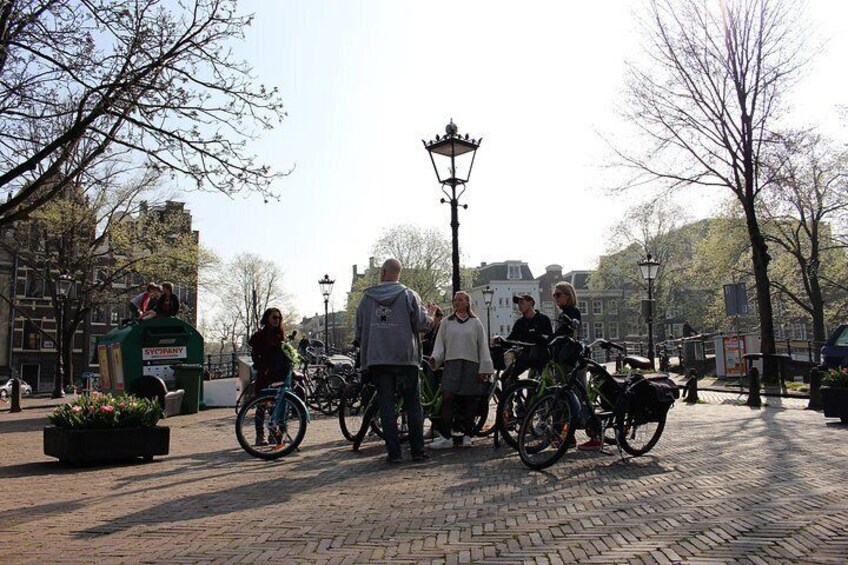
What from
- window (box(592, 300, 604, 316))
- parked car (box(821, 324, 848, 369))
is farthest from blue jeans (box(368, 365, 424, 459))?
window (box(592, 300, 604, 316))

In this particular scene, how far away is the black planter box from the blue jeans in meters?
2.40

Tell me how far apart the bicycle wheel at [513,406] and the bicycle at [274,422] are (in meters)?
2.09

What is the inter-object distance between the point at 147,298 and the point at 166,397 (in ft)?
6.24

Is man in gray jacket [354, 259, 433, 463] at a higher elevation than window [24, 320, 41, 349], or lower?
lower

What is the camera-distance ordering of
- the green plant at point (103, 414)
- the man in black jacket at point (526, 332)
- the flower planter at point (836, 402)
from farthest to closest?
the flower planter at point (836, 402) → the man in black jacket at point (526, 332) → the green plant at point (103, 414)

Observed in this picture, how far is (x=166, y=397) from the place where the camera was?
12.6m

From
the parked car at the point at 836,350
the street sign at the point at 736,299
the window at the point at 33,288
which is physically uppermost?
the window at the point at 33,288

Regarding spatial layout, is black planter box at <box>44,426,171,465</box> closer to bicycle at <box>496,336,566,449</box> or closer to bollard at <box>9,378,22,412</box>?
bicycle at <box>496,336,566,449</box>

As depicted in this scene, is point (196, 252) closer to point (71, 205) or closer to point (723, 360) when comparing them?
point (71, 205)

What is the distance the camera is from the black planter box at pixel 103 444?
21.6 ft

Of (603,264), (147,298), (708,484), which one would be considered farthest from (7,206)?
(603,264)

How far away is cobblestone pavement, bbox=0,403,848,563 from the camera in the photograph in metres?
3.40

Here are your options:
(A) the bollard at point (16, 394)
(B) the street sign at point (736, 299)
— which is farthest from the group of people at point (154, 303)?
(B) the street sign at point (736, 299)

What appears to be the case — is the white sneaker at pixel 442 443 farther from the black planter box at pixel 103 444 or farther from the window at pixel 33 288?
the window at pixel 33 288
